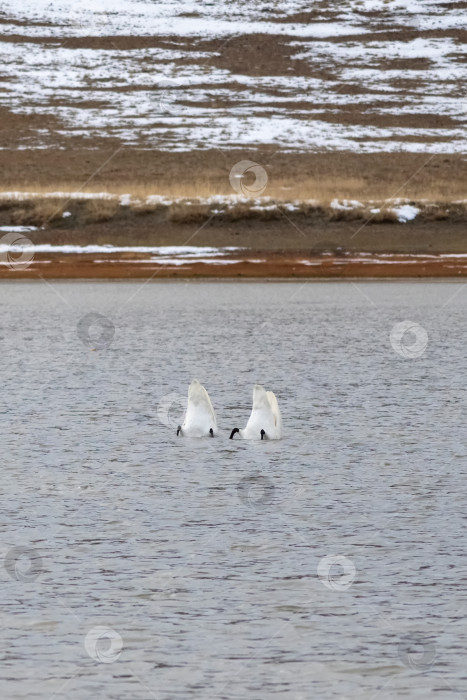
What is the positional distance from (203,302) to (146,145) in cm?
3812

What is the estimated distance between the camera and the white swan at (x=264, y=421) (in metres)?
12.7

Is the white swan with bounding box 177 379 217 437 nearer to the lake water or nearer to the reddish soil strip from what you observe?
the lake water

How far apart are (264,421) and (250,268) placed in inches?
1162

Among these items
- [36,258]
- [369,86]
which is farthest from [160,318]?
[369,86]

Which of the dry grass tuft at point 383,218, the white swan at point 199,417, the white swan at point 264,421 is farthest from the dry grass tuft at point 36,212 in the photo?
the white swan at point 264,421

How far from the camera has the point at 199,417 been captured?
13.0 m

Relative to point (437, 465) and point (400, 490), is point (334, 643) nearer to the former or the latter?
point (400, 490)

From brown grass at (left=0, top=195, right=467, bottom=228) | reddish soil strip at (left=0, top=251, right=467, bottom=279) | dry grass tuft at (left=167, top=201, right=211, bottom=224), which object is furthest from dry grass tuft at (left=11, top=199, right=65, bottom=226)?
reddish soil strip at (left=0, top=251, right=467, bottom=279)

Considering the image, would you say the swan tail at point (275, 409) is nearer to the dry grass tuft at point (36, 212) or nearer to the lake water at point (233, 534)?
the lake water at point (233, 534)

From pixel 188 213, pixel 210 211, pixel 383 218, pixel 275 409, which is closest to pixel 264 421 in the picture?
pixel 275 409

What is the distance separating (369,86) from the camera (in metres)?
83.5

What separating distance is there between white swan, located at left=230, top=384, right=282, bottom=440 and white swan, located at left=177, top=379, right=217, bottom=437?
0.84 ft

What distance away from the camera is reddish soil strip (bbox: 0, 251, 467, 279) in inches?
1617

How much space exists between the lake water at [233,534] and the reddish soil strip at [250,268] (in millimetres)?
21272
